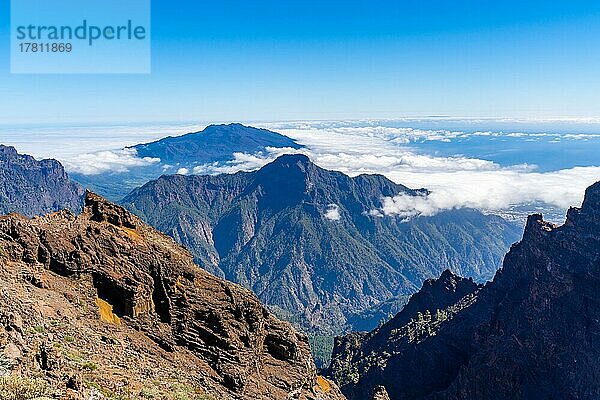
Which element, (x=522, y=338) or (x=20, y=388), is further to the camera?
(x=522, y=338)

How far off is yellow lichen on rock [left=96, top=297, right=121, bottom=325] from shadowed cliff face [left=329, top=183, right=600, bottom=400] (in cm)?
8893

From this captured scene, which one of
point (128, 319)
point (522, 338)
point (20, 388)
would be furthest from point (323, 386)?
point (522, 338)

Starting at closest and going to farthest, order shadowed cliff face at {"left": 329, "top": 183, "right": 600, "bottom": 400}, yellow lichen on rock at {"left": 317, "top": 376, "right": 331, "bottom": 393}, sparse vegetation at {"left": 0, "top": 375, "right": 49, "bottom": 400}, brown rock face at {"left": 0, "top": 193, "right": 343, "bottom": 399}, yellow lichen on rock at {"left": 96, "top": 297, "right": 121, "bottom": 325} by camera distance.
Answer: sparse vegetation at {"left": 0, "top": 375, "right": 49, "bottom": 400}, brown rock face at {"left": 0, "top": 193, "right": 343, "bottom": 399}, yellow lichen on rock at {"left": 96, "top": 297, "right": 121, "bottom": 325}, yellow lichen on rock at {"left": 317, "top": 376, "right": 331, "bottom": 393}, shadowed cliff face at {"left": 329, "top": 183, "right": 600, "bottom": 400}

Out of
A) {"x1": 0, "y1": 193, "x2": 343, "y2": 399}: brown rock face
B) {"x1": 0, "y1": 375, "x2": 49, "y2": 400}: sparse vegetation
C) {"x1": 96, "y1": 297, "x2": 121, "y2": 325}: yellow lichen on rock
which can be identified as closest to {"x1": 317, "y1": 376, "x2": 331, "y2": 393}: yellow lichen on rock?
{"x1": 0, "y1": 193, "x2": 343, "y2": 399}: brown rock face

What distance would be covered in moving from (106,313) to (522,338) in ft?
316

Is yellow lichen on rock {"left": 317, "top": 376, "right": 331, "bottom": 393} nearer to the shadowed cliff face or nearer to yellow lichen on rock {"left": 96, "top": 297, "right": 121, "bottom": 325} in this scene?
yellow lichen on rock {"left": 96, "top": 297, "right": 121, "bottom": 325}

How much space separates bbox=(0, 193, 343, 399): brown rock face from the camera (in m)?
27.0

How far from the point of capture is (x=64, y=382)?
21.8 metres

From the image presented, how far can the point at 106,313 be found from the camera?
36.5 meters

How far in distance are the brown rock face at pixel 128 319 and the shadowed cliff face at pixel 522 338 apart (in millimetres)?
67745

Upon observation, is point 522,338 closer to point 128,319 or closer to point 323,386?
point 323,386

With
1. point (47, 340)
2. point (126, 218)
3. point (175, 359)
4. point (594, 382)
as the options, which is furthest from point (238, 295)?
point (594, 382)

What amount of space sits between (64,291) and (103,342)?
6429 mm

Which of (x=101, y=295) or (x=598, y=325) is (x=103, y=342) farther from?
(x=598, y=325)
